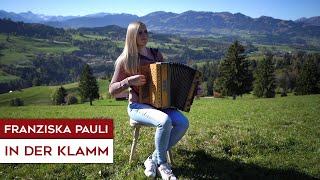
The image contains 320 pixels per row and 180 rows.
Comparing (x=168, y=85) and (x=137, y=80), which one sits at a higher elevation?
(x=137, y=80)

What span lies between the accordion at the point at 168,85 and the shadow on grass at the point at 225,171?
1756 millimetres

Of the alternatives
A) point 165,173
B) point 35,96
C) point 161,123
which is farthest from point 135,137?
point 35,96

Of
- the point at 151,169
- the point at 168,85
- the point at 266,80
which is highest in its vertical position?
the point at 168,85

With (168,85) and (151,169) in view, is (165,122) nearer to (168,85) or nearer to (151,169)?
(168,85)

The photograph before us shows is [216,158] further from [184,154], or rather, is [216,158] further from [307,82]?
[307,82]

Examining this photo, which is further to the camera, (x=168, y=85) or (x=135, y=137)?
(x=135, y=137)

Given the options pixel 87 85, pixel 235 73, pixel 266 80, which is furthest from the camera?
pixel 87 85

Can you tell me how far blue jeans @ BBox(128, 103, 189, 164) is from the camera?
786cm

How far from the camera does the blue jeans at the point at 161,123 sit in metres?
7.86

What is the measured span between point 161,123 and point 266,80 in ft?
236

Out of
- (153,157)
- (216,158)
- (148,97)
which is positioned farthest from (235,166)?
(148,97)

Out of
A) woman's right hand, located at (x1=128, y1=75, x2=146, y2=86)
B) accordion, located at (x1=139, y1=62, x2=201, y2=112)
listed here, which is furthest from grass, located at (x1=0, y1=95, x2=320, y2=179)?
woman's right hand, located at (x1=128, y1=75, x2=146, y2=86)

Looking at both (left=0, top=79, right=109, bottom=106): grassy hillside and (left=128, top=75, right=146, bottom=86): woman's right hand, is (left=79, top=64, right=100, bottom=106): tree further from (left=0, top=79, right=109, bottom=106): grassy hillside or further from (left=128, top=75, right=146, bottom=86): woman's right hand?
(left=128, top=75, right=146, bottom=86): woman's right hand

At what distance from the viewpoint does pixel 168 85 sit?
8039 millimetres
